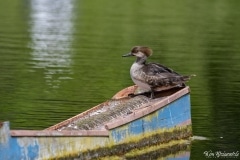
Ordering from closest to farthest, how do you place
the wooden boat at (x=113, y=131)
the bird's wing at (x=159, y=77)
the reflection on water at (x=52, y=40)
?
the wooden boat at (x=113, y=131)
the bird's wing at (x=159, y=77)
the reflection on water at (x=52, y=40)

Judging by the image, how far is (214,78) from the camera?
28.5 m

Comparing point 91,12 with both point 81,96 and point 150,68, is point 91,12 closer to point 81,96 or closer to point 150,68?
point 81,96

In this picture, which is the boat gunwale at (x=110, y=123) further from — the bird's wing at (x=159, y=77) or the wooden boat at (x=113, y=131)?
the bird's wing at (x=159, y=77)

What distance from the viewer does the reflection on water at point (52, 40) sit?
29.2m

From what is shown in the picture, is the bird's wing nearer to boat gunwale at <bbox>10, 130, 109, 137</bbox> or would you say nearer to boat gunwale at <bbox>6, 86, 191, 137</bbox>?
boat gunwale at <bbox>6, 86, 191, 137</bbox>

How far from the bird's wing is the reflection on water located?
7471 mm

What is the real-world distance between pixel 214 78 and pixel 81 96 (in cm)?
563

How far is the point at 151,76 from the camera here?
61.4 ft

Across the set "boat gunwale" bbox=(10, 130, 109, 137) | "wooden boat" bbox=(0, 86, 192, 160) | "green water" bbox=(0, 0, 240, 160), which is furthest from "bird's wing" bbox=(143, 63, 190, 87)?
"boat gunwale" bbox=(10, 130, 109, 137)

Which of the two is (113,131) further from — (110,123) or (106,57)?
(106,57)

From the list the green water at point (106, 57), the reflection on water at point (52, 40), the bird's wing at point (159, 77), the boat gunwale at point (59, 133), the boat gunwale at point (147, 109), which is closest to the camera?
the boat gunwale at point (59, 133)

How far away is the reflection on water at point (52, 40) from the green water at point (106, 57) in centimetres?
3

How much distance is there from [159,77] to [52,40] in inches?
830

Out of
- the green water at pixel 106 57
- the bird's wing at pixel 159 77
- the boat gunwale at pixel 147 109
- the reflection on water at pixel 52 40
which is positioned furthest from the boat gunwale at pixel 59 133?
the reflection on water at pixel 52 40
